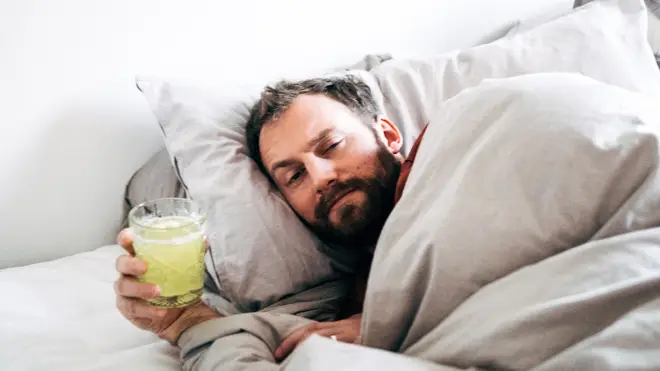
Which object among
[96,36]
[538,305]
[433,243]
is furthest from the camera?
[96,36]

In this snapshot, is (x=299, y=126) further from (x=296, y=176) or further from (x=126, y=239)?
(x=126, y=239)

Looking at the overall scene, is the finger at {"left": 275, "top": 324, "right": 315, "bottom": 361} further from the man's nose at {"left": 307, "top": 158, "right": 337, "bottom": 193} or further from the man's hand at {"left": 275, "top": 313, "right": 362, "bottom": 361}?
the man's nose at {"left": 307, "top": 158, "right": 337, "bottom": 193}

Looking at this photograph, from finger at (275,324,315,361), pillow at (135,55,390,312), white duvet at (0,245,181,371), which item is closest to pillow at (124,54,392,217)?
pillow at (135,55,390,312)

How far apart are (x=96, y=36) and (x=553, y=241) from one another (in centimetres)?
83

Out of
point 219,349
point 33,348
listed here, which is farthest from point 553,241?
point 33,348

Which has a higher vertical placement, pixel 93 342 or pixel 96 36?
pixel 96 36

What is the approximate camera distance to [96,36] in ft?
3.40

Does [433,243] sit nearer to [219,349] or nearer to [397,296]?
[397,296]

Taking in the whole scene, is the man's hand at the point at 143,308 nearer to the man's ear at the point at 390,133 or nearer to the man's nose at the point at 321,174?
the man's nose at the point at 321,174

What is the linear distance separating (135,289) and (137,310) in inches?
2.0

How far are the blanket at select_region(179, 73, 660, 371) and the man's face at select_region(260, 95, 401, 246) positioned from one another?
0.24 m

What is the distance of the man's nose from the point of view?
97cm

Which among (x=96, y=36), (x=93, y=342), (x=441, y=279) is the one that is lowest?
(x=93, y=342)

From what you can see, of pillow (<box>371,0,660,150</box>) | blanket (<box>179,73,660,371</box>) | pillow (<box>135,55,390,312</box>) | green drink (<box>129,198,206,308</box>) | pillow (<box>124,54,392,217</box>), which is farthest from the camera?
pillow (<box>371,0,660,150</box>)
